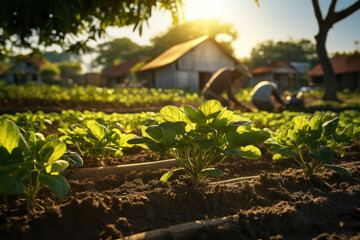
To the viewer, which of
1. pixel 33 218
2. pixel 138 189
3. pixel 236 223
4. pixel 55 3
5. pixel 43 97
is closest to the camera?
pixel 33 218

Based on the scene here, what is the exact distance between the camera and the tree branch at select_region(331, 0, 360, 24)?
13.2 metres

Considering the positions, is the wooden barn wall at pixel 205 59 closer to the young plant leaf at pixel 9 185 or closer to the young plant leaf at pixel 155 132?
the young plant leaf at pixel 155 132

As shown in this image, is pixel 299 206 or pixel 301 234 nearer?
pixel 301 234

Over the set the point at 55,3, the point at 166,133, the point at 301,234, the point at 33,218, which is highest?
the point at 55,3

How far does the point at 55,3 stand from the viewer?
2.31 m

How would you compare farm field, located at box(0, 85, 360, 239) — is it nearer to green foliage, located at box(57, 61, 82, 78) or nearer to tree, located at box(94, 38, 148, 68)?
green foliage, located at box(57, 61, 82, 78)

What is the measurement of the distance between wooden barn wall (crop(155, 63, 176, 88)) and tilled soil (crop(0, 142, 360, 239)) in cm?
1703

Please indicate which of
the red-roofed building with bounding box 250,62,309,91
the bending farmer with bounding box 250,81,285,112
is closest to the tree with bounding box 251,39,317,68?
the red-roofed building with bounding box 250,62,309,91

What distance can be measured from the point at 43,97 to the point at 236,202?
344 inches

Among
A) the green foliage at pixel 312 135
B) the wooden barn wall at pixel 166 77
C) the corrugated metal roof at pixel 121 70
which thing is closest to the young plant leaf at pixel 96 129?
the green foliage at pixel 312 135

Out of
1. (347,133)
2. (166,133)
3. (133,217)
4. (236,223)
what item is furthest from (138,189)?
(347,133)

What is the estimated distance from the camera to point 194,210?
159cm

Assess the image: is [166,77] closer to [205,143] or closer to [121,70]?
[121,70]

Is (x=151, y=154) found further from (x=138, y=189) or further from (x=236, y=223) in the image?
(x=236, y=223)
